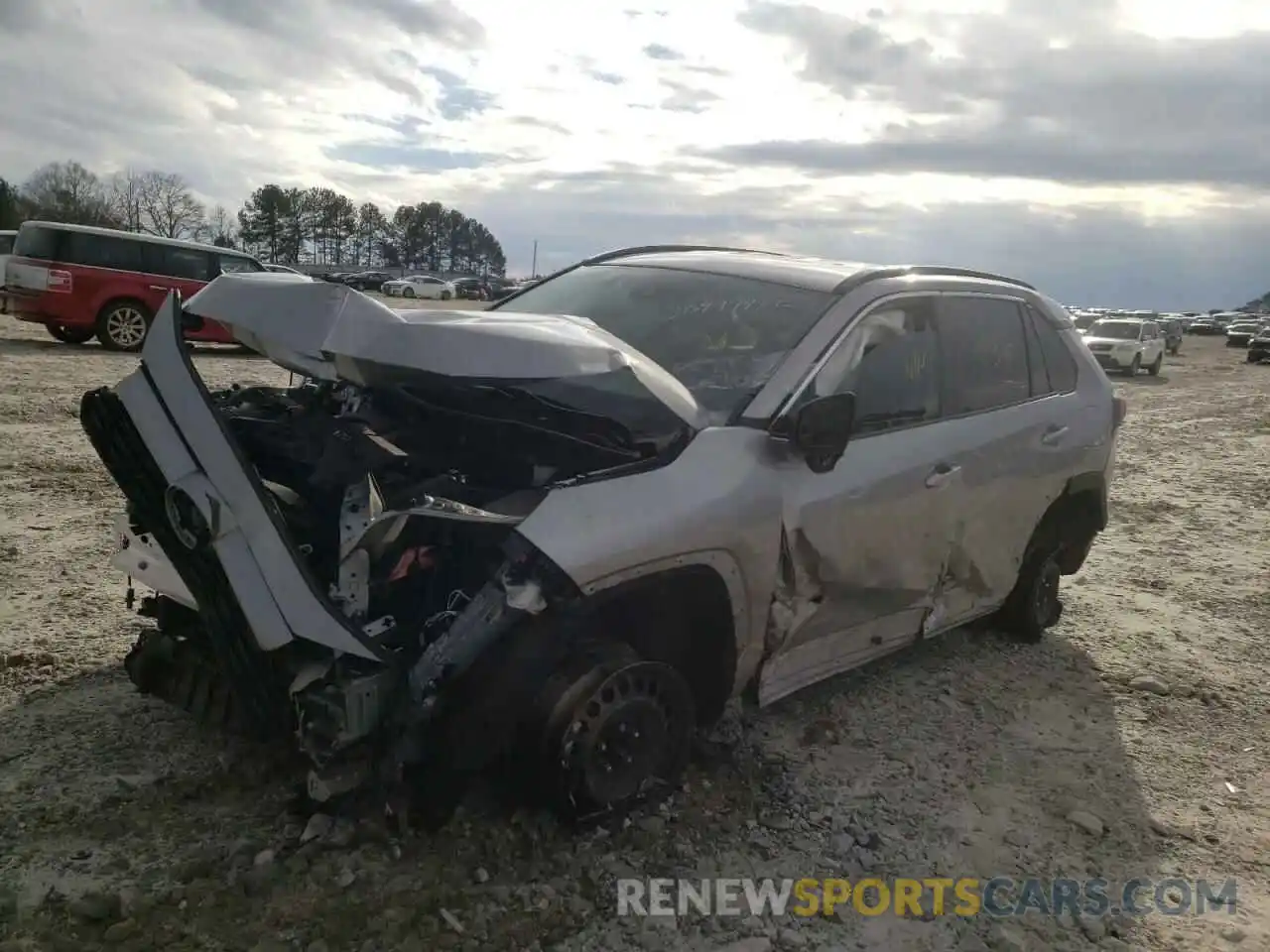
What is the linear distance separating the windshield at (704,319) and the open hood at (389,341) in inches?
12.0

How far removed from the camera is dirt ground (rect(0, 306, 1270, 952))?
8.98 ft

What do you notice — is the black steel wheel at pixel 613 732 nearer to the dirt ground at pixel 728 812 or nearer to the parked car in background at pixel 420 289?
the dirt ground at pixel 728 812

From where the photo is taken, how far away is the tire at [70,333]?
603 inches

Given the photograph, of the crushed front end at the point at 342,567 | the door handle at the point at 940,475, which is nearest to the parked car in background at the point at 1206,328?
the door handle at the point at 940,475

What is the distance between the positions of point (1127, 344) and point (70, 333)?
84.8 feet

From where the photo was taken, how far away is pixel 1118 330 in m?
28.4

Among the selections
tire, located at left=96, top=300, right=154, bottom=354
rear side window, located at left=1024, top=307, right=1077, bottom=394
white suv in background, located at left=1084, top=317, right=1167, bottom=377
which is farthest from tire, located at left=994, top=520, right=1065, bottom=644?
white suv in background, located at left=1084, top=317, right=1167, bottom=377

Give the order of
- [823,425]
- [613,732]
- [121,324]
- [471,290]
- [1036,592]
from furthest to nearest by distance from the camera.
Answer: [471,290], [121,324], [1036,592], [823,425], [613,732]

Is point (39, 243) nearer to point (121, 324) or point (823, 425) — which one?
point (121, 324)

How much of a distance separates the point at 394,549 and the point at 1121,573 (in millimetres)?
5575

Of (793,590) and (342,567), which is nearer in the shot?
(342,567)

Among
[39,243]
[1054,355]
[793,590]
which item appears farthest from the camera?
[39,243]

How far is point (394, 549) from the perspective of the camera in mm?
2879

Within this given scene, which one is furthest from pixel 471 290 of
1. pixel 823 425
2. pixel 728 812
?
pixel 728 812
